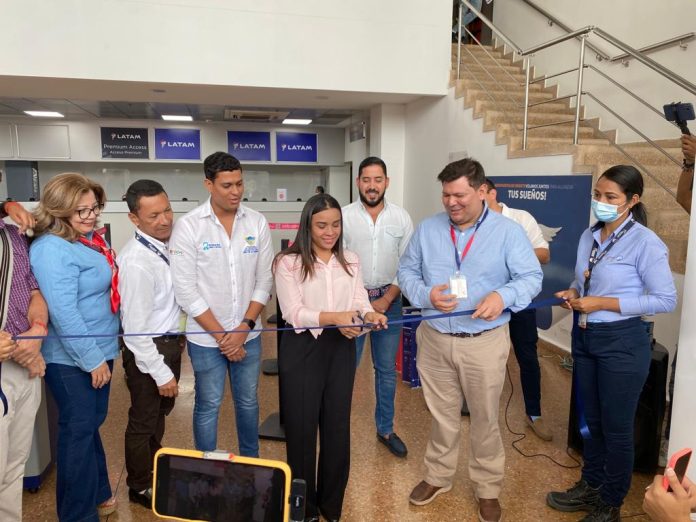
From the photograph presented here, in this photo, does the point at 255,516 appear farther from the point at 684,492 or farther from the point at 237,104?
the point at 237,104

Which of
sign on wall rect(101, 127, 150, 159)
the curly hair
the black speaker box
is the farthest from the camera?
sign on wall rect(101, 127, 150, 159)

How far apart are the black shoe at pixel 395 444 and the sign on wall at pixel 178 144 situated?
8.11 m

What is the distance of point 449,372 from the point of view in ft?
7.77

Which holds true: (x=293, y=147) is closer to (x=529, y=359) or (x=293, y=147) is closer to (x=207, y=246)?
(x=529, y=359)

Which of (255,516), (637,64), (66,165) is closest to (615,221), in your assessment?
(255,516)

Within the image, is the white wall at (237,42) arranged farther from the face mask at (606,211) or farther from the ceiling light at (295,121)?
the face mask at (606,211)

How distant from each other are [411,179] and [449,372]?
5419 millimetres

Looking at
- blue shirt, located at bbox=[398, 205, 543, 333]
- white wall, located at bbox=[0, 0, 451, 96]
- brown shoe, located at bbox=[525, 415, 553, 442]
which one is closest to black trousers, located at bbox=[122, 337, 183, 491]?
blue shirt, located at bbox=[398, 205, 543, 333]

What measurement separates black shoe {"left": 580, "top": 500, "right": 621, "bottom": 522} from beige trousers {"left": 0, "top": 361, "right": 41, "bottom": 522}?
2420 mm

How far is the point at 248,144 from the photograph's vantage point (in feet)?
32.7

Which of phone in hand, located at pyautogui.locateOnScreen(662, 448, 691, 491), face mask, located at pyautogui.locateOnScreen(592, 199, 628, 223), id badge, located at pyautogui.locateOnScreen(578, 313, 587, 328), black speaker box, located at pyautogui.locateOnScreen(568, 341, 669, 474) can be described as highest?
face mask, located at pyautogui.locateOnScreen(592, 199, 628, 223)

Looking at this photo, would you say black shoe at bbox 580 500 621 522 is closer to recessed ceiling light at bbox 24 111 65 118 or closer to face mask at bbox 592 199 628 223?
face mask at bbox 592 199 628 223

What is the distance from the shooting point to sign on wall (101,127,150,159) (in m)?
9.43

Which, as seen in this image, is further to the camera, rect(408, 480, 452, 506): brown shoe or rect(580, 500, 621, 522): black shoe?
rect(408, 480, 452, 506): brown shoe
